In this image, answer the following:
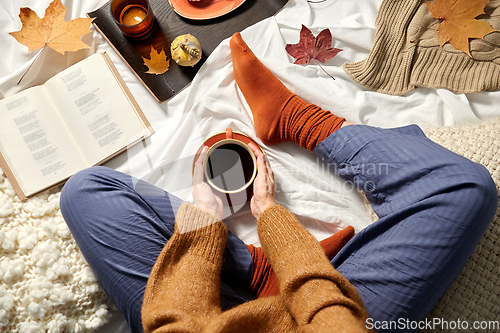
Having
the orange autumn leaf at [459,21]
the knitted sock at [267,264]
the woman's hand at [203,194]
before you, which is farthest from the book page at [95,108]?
the orange autumn leaf at [459,21]

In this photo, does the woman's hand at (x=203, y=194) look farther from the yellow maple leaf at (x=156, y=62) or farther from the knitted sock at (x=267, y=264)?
the yellow maple leaf at (x=156, y=62)

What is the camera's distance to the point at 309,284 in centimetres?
51

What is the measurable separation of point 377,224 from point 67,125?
800 millimetres

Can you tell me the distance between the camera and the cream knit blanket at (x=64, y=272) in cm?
60

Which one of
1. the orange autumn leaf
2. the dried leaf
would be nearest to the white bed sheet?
the dried leaf

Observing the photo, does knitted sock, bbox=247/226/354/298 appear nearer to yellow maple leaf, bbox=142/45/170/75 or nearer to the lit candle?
yellow maple leaf, bbox=142/45/170/75

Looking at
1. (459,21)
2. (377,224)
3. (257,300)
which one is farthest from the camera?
(459,21)

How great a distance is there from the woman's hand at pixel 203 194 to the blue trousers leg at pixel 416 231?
11.5 inches

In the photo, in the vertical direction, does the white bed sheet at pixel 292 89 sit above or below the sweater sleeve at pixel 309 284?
above

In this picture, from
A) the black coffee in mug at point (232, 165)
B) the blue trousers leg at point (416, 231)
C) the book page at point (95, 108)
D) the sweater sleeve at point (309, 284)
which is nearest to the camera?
the sweater sleeve at point (309, 284)

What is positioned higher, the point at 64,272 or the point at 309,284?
the point at 64,272

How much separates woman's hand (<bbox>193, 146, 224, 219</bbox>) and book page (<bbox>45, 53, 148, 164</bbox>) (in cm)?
21

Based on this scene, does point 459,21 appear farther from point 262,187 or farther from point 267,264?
point 267,264

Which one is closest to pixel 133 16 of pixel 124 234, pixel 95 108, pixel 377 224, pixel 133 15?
pixel 133 15
